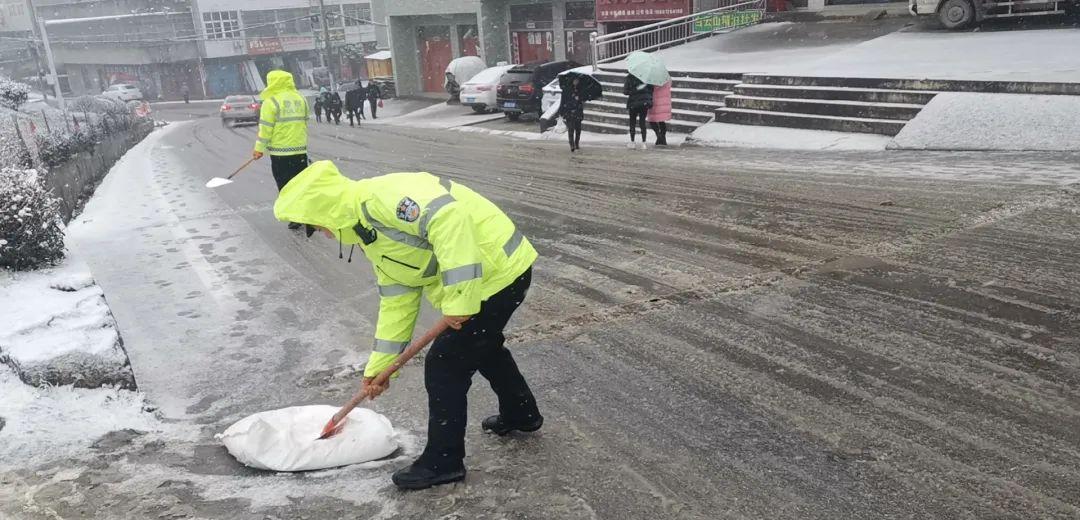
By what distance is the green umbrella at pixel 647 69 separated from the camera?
13.0 m

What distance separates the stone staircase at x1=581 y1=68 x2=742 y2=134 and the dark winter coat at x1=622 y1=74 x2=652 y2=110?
173 centimetres

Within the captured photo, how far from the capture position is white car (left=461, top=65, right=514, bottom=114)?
24141mm

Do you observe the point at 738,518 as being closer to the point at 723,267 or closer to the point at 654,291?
the point at 654,291

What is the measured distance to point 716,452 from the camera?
371 centimetres

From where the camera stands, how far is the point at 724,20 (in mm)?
21891

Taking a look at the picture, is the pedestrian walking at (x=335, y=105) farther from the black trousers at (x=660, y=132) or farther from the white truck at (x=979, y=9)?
the white truck at (x=979, y=9)

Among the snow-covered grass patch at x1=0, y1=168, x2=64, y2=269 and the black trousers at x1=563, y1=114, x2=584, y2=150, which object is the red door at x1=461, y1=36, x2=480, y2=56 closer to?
the black trousers at x1=563, y1=114, x2=584, y2=150

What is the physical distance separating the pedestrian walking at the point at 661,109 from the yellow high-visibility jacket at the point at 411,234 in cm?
1040

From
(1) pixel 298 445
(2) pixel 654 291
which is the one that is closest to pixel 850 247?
(2) pixel 654 291

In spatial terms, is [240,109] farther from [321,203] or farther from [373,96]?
[321,203]

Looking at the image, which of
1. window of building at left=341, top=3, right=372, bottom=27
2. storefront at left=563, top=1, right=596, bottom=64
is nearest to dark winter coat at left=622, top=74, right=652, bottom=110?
storefront at left=563, top=1, right=596, bottom=64

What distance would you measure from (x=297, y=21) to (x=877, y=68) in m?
56.3

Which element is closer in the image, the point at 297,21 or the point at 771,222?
the point at 771,222

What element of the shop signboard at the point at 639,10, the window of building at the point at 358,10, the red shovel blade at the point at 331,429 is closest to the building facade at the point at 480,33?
the shop signboard at the point at 639,10
